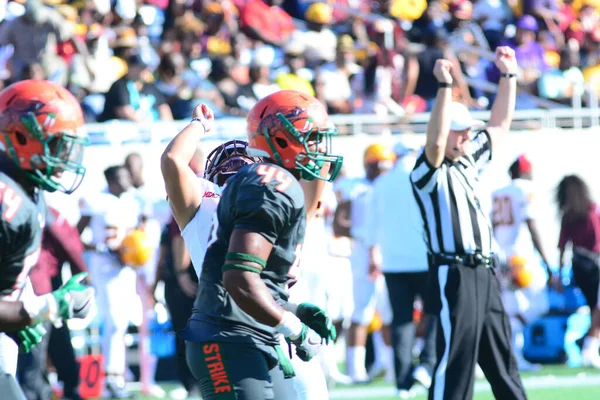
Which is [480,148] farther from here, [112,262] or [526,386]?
[112,262]

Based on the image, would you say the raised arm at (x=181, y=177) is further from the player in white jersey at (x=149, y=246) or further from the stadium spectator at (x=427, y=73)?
the stadium spectator at (x=427, y=73)

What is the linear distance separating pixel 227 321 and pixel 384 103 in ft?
30.9

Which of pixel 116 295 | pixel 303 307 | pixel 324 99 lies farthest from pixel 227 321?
pixel 324 99

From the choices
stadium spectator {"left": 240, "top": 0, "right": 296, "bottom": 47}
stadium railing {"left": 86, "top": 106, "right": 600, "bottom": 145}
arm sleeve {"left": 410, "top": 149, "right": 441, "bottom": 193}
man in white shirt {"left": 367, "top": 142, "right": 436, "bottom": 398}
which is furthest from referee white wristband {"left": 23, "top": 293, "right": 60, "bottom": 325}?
stadium spectator {"left": 240, "top": 0, "right": 296, "bottom": 47}

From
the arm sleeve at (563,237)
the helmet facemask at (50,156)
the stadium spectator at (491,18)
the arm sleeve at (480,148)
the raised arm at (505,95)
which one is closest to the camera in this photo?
the helmet facemask at (50,156)

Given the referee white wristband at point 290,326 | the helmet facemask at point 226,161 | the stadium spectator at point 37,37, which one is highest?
the stadium spectator at point 37,37

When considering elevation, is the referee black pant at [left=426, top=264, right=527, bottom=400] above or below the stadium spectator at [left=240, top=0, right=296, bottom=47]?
below

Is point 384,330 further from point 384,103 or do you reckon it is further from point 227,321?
point 227,321

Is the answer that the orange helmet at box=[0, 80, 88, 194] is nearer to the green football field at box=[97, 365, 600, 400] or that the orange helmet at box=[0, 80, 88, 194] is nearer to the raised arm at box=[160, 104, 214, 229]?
the raised arm at box=[160, 104, 214, 229]

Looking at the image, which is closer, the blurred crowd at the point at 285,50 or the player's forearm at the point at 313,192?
the player's forearm at the point at 313,192

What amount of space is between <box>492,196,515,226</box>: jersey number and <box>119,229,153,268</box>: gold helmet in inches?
132

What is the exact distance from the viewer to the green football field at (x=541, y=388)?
861 cm

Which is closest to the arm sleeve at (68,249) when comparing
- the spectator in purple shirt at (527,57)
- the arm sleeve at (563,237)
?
the arm sleeve at (563,237)

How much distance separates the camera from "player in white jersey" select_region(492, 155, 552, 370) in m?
10.5
